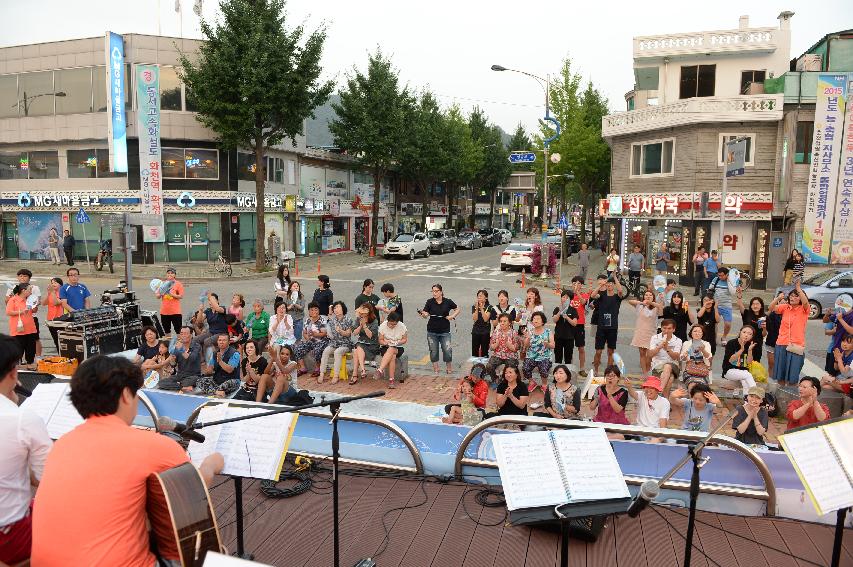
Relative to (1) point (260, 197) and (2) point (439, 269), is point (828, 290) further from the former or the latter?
(1) point (260, 197)

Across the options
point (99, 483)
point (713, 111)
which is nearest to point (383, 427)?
point (99, 483)

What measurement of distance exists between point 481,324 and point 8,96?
34.1m

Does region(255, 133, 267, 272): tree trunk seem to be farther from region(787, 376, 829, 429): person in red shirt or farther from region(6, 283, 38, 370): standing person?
region(787, 376, 829, 429): person in red shirt

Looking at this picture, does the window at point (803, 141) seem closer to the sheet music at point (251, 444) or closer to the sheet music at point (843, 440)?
the sheet music at point (843, 440)

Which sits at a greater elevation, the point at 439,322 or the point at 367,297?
the point at 367,297

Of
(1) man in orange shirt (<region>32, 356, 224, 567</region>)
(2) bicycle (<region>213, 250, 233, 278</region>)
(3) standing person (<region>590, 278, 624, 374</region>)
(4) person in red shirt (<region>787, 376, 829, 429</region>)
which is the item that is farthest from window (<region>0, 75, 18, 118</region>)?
(4) person in red shirt (<region>787, 376, 829, 429</region>)

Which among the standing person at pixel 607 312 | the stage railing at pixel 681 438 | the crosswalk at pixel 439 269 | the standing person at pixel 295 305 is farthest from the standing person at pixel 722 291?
the crosswalk at pixel 439 269

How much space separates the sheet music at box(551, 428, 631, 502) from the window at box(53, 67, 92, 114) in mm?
35266

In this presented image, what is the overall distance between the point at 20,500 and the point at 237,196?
104 ft

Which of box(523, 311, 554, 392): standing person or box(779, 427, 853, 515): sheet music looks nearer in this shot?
box(779, 427, 853, 515): sheet music

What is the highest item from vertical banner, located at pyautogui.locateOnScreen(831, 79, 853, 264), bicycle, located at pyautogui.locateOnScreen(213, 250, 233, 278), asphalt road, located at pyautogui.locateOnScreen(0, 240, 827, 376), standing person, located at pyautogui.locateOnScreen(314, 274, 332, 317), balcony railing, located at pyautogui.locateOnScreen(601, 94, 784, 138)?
balcony railing, located at pyautogui.locateOnScreen(601, 94, 784, 138)

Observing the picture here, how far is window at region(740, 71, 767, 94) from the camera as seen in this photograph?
27969 mm

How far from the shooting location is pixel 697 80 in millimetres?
28953

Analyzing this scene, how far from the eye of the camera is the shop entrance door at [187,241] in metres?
32.6
